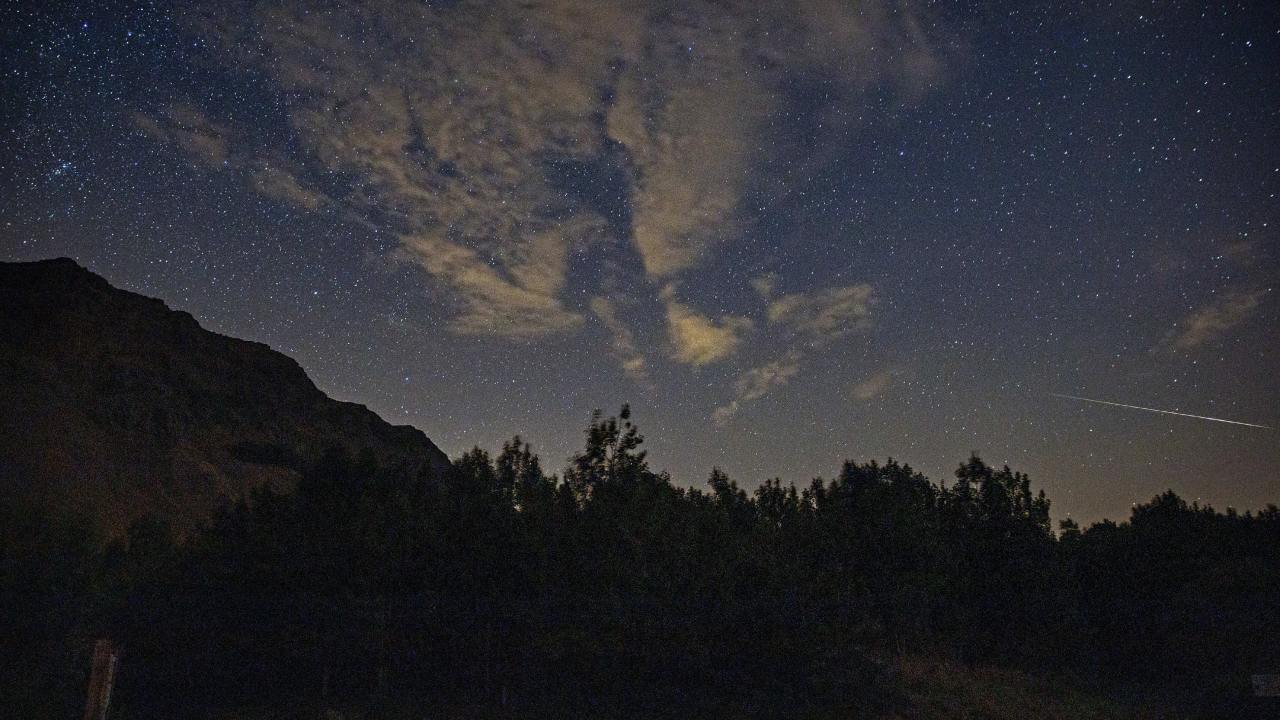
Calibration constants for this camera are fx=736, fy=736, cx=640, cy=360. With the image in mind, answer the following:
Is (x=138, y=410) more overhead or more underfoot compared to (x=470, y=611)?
more overhead

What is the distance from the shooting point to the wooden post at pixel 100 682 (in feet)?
50.9

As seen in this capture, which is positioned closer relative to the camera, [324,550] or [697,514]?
[324,550]

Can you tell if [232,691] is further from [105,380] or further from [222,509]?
[105,380]

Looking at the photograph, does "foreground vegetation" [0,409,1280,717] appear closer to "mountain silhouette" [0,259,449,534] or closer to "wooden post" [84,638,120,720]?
"mountain silhouette" [0,259,449,534]

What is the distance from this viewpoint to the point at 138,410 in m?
105

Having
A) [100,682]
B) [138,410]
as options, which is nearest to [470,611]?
[100,682]

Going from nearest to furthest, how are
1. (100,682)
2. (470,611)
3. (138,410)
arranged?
(100,682)
(470,611)
(138,410)

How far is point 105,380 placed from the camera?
112875mm

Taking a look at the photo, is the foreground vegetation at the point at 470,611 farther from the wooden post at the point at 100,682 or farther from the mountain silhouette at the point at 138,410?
the wooden post at the point at 100,682

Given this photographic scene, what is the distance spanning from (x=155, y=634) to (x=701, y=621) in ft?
73.6

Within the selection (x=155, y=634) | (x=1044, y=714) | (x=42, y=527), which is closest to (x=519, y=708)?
(x=155, y=634)

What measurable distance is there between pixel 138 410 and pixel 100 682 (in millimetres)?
108054

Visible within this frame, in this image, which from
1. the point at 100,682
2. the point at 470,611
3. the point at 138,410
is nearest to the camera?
the point at 100,682

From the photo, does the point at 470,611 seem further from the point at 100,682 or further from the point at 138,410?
the point at 138,410
